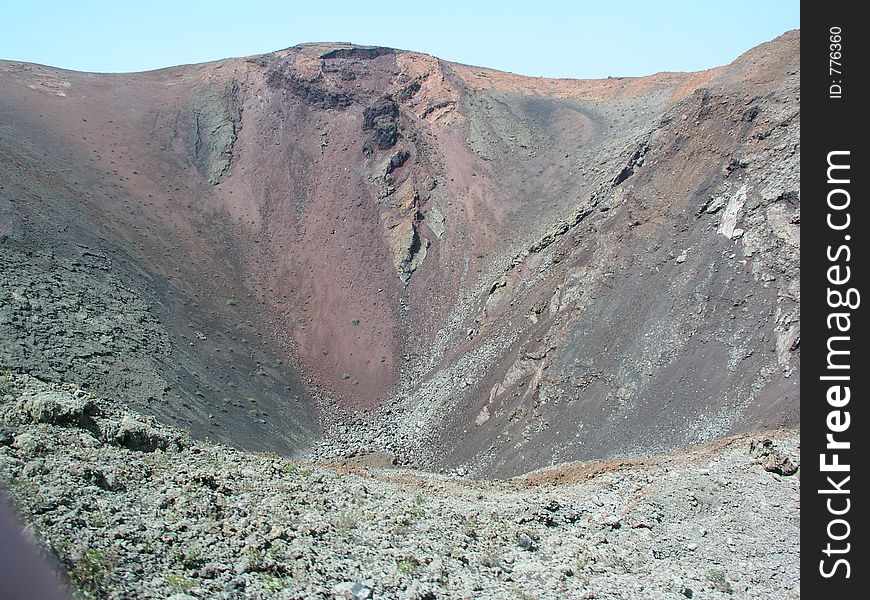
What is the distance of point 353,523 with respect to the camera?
32.3 ft

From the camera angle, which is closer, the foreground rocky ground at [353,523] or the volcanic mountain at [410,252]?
the foreground rocky ground at [353,523]

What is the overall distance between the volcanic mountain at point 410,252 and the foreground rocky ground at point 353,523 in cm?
569

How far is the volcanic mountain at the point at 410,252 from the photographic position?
20.2 metres

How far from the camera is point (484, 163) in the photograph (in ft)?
123

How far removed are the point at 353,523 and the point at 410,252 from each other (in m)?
24.3

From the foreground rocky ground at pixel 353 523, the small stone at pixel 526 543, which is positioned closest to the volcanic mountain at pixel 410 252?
the foreground rocky ground at pixel 353 523

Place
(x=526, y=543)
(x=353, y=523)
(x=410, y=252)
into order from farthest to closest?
(x=410, y=252), (x=526, y=543), (x=353, y=523)

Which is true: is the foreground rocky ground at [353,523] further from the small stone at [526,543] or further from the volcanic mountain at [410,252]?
the volcanic mountain at [410,252]

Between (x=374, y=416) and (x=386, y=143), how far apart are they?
56.0 feet

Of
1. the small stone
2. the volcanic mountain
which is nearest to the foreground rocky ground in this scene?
the small stone

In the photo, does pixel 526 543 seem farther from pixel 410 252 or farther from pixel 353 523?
pixel 410 252

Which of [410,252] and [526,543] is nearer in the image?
[526,543]

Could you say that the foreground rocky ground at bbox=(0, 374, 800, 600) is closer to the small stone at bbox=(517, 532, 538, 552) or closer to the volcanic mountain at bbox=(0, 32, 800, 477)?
the small stone at bbox=(517, 532, 538, 552)

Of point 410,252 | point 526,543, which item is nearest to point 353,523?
point 526,543
